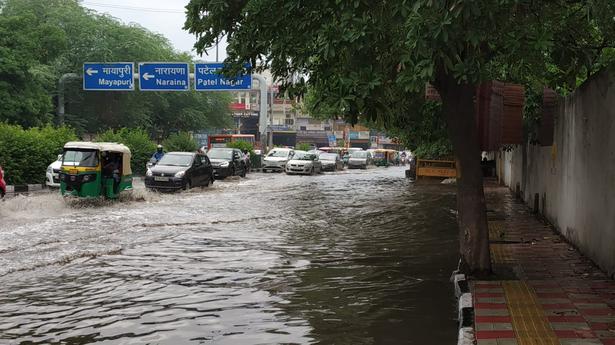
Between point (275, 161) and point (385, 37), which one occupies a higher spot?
point (385, 37)

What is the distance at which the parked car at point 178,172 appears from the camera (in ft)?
66.0

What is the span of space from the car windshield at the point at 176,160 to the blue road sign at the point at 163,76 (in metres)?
8.00

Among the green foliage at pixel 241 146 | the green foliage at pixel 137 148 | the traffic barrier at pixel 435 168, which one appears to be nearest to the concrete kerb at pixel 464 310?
the traffic barrier at pixel 435 168

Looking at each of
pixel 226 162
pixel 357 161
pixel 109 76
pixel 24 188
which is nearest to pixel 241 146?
pixel 226 162

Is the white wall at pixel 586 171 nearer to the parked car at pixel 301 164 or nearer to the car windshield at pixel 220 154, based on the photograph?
the car windshield at pixel 220 154

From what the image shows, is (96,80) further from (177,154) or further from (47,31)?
(177,154)

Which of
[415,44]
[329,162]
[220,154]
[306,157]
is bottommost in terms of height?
[329,162]

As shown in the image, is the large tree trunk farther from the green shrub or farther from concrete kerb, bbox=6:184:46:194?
concrete kerb, bbox=6:184:46:194

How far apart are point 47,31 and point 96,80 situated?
11.1 feet

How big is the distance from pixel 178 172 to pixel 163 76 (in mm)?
9791

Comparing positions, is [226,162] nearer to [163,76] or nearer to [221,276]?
[163,76]

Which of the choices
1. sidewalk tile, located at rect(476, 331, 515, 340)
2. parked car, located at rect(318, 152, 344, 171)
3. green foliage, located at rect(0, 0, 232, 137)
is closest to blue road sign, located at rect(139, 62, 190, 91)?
green foliage, located at rect(0, 0, 232, 137)

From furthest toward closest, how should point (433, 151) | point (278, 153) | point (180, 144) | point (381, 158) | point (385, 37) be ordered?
point (381, 158)
point (278, 153)
point (180, 144)
point (433, 151)
point (385, 37)

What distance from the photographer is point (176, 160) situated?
2136 centimetres
